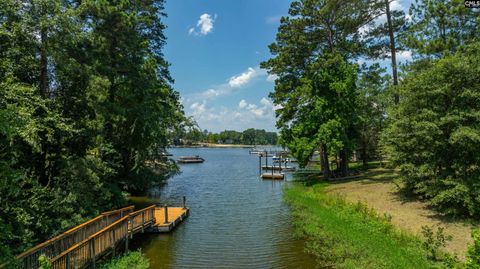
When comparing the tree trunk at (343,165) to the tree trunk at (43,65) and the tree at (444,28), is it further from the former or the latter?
the tree trunk at (43,65)

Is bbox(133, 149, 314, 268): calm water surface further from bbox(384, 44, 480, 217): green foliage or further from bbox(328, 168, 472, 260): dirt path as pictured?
bbox(384, 44, 480, 217): green foliage

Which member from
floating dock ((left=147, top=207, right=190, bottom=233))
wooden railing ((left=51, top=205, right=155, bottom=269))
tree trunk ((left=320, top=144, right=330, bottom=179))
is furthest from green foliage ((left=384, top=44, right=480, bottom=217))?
wooden railing ((left=51, top=205, right=155, bottom=269))

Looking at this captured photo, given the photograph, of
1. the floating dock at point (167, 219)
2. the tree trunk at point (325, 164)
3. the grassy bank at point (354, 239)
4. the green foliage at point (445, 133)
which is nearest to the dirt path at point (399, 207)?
the green foliage at point (445, 133)

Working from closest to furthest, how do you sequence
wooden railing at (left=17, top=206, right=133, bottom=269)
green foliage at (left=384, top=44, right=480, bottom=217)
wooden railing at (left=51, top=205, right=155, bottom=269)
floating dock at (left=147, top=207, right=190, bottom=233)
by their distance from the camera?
wooden railing at (left=17, top=206, right=133, bottom=269) < wooden railing at (left=51, top=205, right=155, bottom=269) < green foliage at (left=384, top=44, right=480, bottom=217) < floating dock at (left=147, top=207, right=190, bottom=233)

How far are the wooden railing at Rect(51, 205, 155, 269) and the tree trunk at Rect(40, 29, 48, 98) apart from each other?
6159mm

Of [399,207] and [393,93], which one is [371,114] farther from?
[399,207]

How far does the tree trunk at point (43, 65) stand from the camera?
1238 centimetres

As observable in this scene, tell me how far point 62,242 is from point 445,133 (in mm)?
16375

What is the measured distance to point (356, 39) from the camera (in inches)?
1116

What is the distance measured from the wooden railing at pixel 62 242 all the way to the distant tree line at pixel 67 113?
0.53m

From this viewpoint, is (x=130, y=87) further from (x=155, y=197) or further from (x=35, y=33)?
(x=155, y=197)

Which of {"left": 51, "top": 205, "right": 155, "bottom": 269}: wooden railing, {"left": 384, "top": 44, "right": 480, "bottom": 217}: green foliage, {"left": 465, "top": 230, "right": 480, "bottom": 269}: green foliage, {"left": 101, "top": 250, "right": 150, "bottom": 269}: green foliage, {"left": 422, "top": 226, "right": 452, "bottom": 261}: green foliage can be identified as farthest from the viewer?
Result: {"left": 384, "top": 44, "right": 480, "bottom": 217}: green foliage

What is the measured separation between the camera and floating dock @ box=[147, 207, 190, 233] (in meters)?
15.4

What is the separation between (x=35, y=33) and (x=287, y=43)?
71.0 feet
